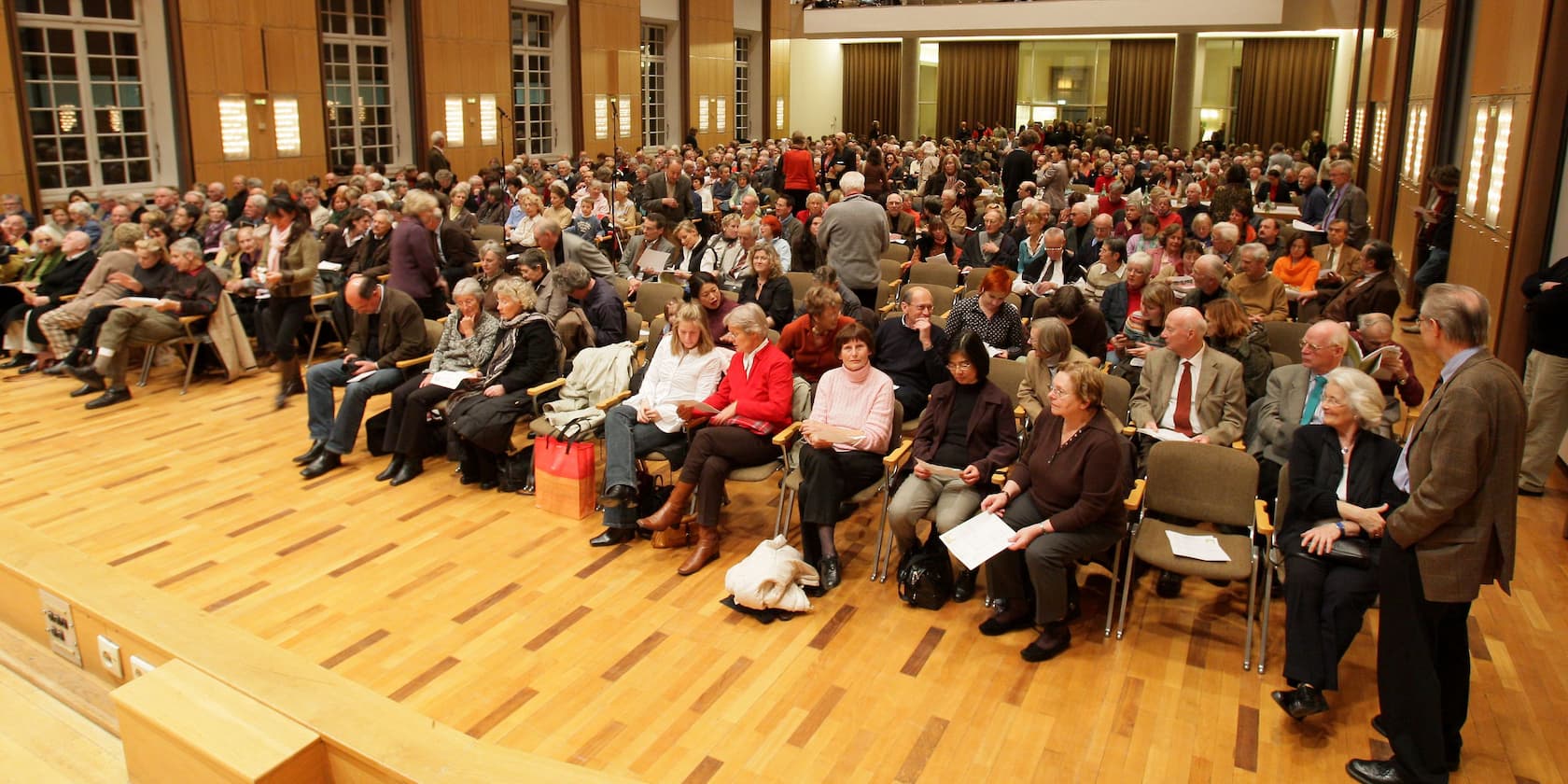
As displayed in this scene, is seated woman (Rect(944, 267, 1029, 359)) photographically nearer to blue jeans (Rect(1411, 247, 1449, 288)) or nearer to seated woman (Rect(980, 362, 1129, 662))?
seated woman (Rect(980, 362, 1129, 662))

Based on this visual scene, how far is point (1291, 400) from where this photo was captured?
500 cm

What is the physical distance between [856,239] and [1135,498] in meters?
3.79

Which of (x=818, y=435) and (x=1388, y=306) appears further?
(x=1388, y=306)

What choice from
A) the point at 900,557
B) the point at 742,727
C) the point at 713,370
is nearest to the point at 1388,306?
the point at 900,557

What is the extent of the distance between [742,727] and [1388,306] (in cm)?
468

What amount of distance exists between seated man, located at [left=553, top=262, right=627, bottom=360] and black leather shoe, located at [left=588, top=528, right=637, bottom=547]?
1473mm

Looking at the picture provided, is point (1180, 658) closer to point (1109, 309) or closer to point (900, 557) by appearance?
point (900, 557)

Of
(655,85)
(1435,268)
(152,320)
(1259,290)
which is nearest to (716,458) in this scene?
(1259,290)

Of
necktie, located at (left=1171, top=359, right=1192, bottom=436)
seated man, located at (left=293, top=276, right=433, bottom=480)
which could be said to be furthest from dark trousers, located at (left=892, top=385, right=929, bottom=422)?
seated man, located at (left=293, top=276, right=433, bottom=480)

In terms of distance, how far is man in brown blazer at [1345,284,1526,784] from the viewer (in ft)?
10.7

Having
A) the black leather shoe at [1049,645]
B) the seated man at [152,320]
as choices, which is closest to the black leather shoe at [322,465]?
the seated man at [152,320]

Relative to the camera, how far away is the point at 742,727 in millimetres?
3930

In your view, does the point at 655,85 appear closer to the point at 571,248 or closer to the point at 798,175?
the point at 798,175

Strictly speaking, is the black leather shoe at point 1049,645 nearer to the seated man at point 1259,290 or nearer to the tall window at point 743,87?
the seated man at point 1259,290
